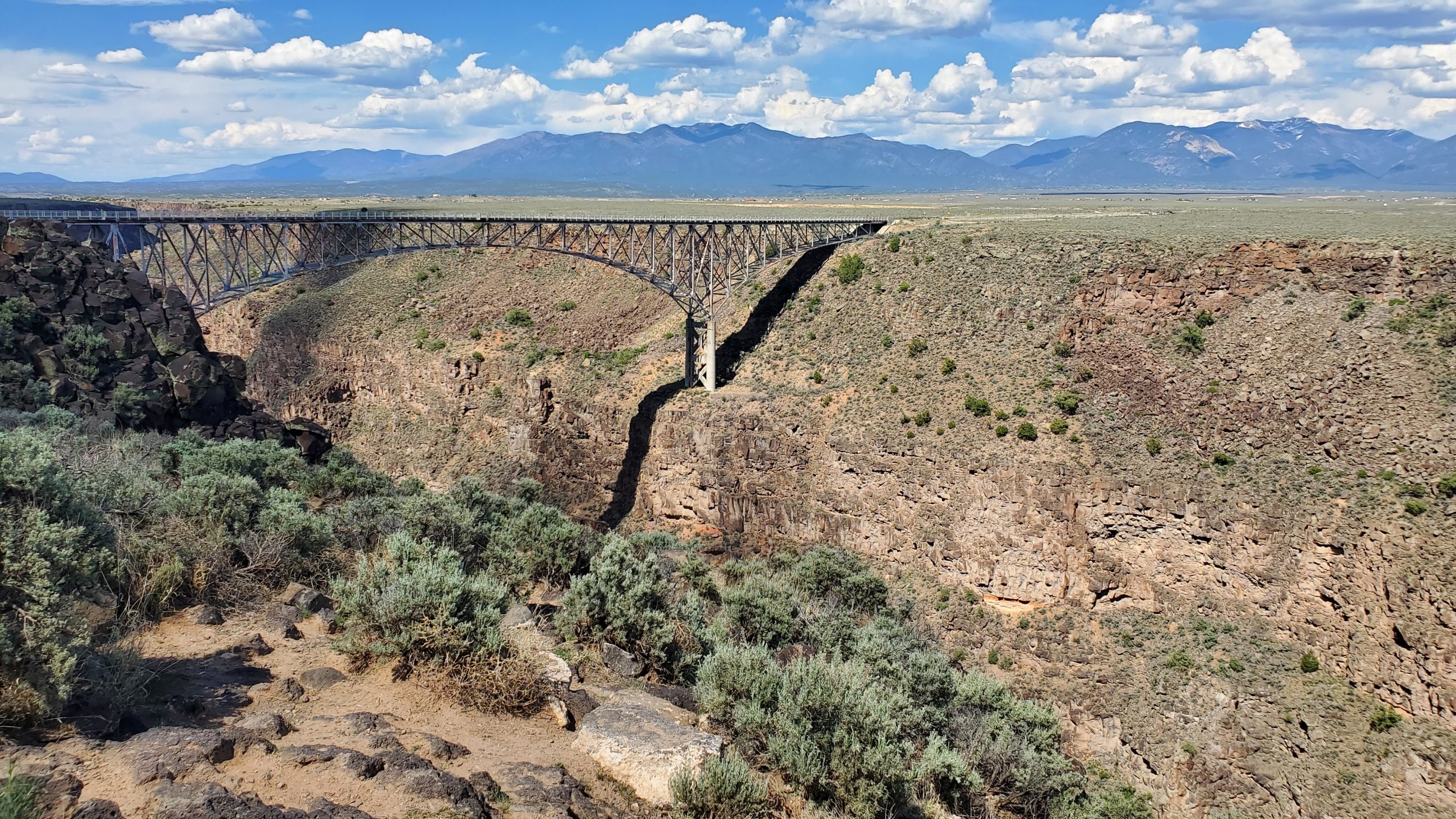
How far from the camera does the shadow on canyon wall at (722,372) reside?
51250mm

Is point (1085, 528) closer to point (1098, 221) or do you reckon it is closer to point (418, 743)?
point (418, 743)

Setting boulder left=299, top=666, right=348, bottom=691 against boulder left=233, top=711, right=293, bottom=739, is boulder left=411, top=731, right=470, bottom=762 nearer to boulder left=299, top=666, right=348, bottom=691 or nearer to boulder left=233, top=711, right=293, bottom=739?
boulder left=233, top=711, right=293, bottom=739

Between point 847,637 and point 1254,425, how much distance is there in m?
20.8

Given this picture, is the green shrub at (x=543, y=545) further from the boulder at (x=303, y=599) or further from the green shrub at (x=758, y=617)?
the boulder at (x=303, y=599)

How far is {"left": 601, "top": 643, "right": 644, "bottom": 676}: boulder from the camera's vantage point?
18.7 m

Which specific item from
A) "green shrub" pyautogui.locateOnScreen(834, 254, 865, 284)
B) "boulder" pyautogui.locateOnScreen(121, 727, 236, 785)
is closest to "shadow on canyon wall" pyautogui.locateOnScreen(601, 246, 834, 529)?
"green shrub" pyautogui.locateOnScreen(834, 254, 865, 284)

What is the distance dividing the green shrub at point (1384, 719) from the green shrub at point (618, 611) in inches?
895

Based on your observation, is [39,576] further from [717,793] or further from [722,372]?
[722,372]

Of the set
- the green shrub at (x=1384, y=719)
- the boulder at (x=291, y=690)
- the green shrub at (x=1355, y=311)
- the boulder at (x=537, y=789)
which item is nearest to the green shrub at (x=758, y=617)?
the boulder at (x=537, y=789)

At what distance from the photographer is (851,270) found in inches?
2231

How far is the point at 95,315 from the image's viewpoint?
39906 millimetres

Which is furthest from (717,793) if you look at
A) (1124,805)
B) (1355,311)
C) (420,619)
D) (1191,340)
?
(1355,311)

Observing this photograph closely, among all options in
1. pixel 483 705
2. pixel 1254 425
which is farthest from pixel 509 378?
pixel 483 705

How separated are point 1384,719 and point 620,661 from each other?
24.2 m
